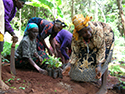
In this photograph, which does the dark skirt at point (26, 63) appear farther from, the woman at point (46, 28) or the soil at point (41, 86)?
the woman at point (46, 28)

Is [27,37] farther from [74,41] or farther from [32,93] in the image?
[32,93]

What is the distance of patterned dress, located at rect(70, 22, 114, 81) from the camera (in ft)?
8.48

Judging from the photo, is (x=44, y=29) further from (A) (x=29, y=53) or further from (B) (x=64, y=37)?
(B) (x=64, y=37)

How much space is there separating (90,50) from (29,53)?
1.54 meters

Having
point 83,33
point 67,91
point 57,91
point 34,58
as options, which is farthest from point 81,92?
point 34,58

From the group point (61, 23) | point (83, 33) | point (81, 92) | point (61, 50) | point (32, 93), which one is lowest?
point (81, 92)

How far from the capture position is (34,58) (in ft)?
11.2

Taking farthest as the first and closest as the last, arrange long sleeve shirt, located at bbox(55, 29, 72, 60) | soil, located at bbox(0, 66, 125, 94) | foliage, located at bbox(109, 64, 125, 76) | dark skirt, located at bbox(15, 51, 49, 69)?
1. foliage, located at bbox(109, 64, 125, 76)
2. long sleeve shirt, located at bbox(55, 29, 72, 60)
3. dark skirt, located at bbox(15, 51, 49, 69)
4. soil, located at bbox(0, 66, 125, 94)

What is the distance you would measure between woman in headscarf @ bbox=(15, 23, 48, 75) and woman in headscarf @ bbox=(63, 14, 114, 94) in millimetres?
938

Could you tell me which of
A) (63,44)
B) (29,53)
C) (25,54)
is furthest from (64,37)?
(25,54)

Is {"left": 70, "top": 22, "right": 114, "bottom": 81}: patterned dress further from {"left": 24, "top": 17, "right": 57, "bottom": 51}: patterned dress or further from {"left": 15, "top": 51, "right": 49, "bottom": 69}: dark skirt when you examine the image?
{"left": 24, "top": 17, "right": 57, "bottom": 51}: patterned dress

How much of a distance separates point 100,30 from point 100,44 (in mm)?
301

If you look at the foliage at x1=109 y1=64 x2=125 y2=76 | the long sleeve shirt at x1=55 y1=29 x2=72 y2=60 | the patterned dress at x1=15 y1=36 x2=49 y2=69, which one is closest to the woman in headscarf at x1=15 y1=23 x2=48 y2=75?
the patterned dress at x1=15 y1=36 x2=49 y2=69

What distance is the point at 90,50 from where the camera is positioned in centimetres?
285
